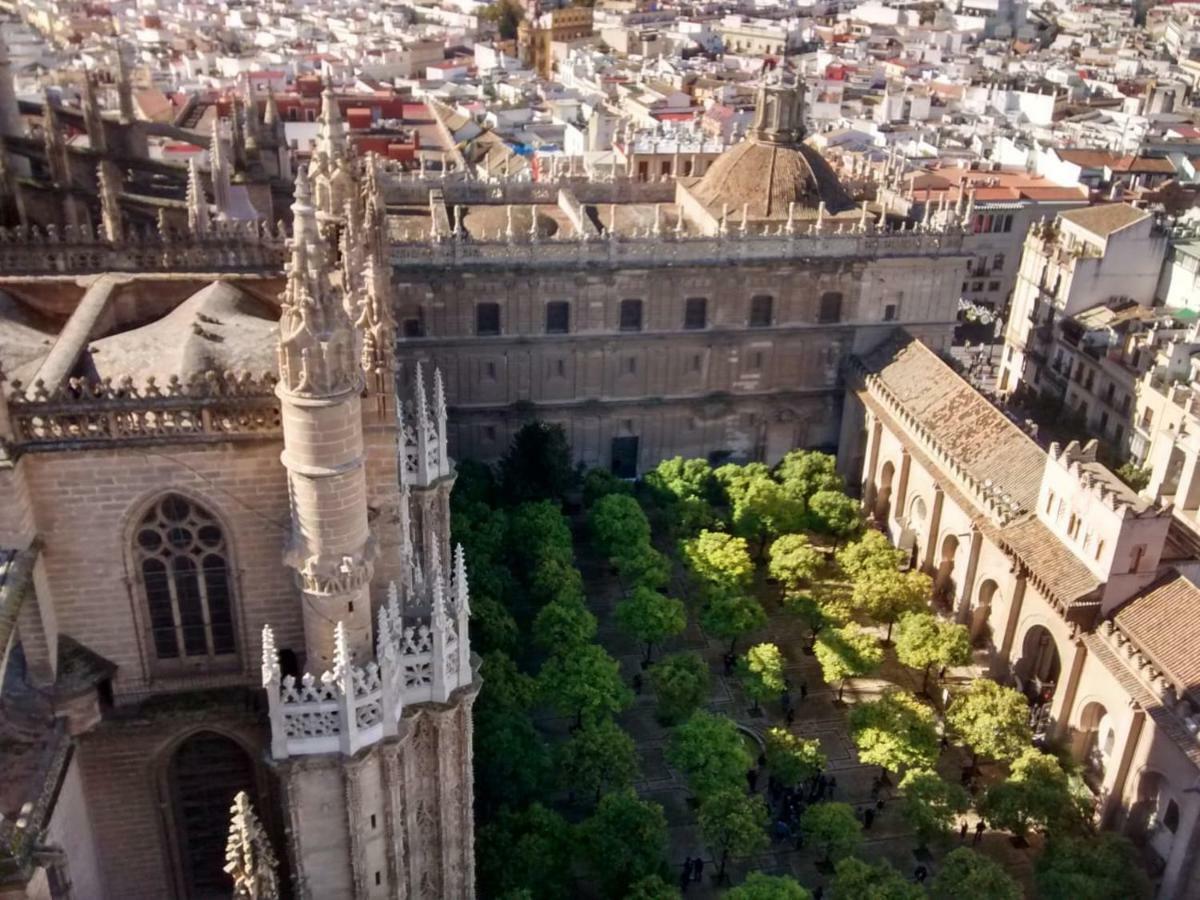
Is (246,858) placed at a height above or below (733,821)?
above

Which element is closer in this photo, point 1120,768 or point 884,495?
point 1120,768

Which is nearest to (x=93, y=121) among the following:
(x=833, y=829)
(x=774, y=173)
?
(x=774, y=173)

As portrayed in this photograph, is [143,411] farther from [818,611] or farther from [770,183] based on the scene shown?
[770,183]

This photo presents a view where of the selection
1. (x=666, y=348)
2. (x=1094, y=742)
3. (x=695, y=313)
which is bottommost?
(x=1094, y=742)

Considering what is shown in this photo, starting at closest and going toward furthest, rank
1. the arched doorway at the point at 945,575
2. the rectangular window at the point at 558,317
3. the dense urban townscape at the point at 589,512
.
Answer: the dense urban townscape at the point at 589,512 → the arched doorway at the point at 945,575 → the rectangular window at the point at 558,317

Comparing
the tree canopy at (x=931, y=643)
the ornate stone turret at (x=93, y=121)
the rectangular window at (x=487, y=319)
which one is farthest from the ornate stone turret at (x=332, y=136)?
the rectangular window at (x=487, y=319)

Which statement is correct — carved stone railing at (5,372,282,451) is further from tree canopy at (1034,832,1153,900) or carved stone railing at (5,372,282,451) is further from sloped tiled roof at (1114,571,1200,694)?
sloped tiled roof at (1114,571,1200,694)

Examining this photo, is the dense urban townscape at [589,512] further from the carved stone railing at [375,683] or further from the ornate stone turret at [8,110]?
the ornate stone turret at [8,110]
